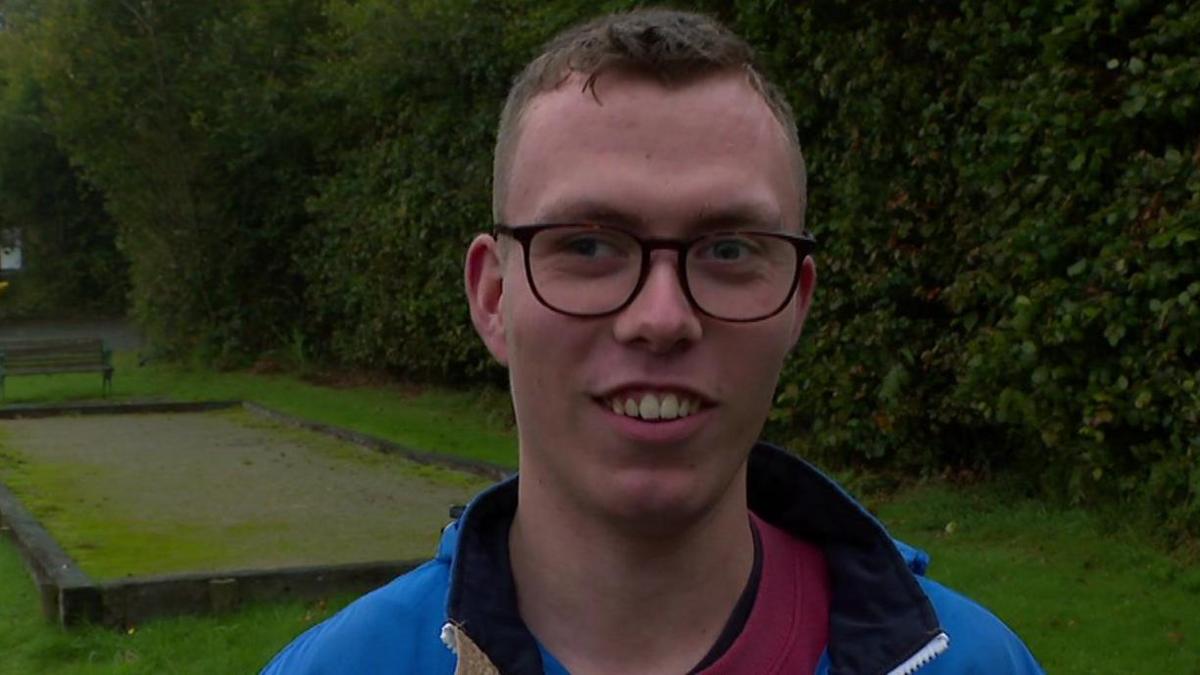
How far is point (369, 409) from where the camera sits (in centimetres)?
1738

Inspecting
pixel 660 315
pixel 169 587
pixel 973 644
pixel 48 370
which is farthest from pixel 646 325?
pixel 48 370

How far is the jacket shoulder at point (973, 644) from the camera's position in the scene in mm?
1867

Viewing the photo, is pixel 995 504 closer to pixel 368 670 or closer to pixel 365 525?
pixel 365 525

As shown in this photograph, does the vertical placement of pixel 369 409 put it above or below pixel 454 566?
below

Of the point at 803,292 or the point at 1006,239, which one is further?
the point at 1006,239

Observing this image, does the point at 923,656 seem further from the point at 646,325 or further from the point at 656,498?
the point at 646,325

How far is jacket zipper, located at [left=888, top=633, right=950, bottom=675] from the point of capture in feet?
6.04

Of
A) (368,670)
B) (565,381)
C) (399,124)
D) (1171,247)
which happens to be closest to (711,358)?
(565,381)

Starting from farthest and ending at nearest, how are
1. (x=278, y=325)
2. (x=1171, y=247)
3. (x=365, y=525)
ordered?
(x=278, y=325) < (x=365, y=525) < (x=1171, y=247)

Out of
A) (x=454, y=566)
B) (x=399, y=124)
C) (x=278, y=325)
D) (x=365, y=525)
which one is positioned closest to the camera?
(x=454, y=566)

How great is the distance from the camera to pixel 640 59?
181 cm

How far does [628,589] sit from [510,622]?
15 centimetres

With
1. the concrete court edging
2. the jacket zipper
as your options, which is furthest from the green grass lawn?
the jacket zipper

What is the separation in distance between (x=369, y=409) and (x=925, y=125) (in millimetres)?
9688
